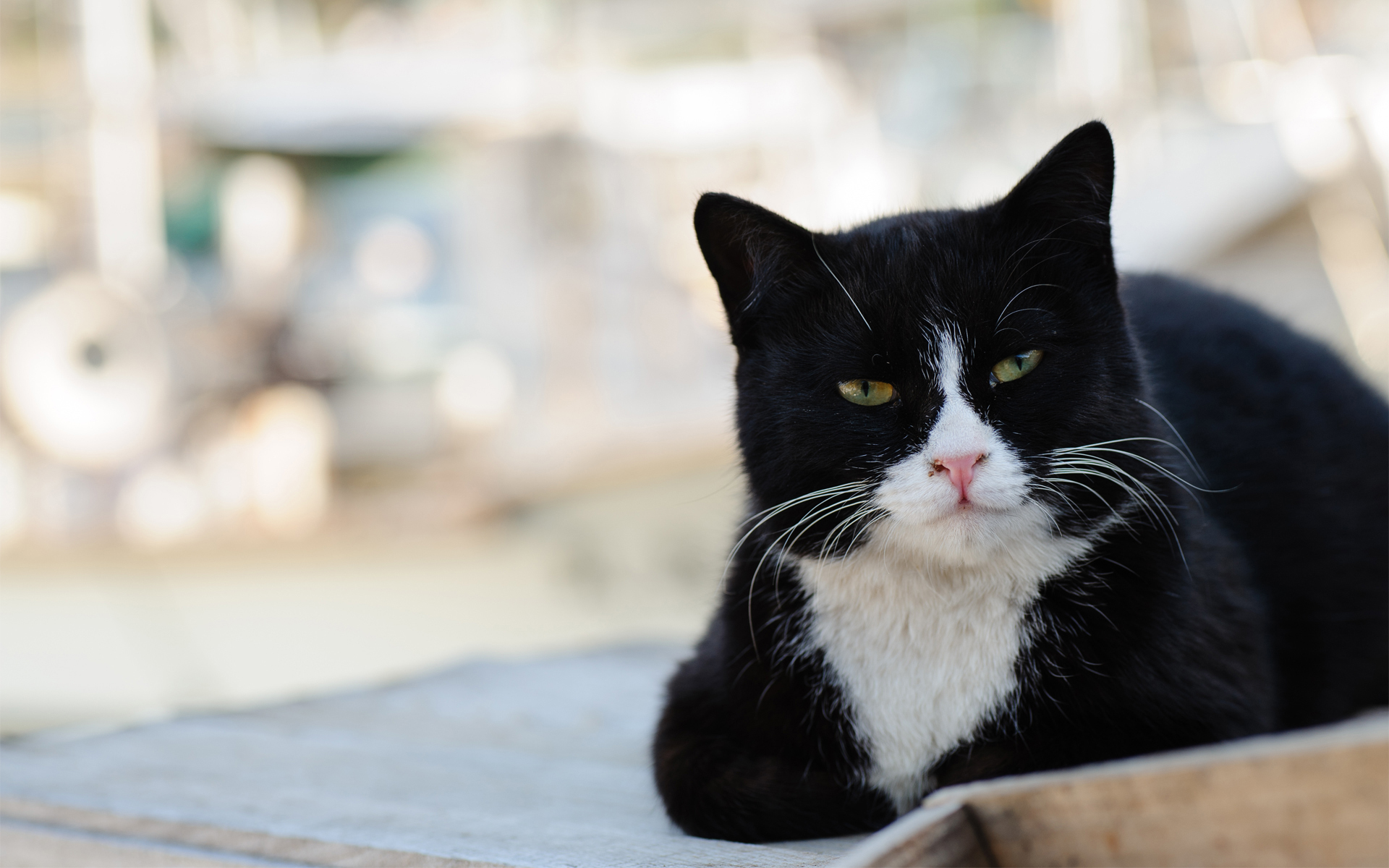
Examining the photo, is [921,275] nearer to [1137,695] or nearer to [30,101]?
[1137,695]

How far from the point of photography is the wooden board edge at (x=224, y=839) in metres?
1.14

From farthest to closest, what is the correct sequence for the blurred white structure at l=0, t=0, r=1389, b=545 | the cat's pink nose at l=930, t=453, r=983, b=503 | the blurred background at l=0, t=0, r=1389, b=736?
the blurred background at l=0, t=0, r=1389, b=736 < the blurred white structure at l=0, t=0, r=1389, b=545 < the cat's pink nose at l=930, t=453, r=983, b=503

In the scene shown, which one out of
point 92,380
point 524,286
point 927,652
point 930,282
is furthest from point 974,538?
point 92,380

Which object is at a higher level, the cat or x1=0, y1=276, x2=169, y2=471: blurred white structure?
x1=0, y1=276, x2=169, y2=471: blurred white structure

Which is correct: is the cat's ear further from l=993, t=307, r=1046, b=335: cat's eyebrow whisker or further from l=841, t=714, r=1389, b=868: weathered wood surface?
l=841, t=714, r=1389, b=868: weathered wood surface

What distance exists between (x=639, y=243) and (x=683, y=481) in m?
1.39

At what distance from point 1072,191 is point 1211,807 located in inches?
27.7

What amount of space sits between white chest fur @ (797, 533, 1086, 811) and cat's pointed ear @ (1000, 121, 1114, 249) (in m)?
0.33

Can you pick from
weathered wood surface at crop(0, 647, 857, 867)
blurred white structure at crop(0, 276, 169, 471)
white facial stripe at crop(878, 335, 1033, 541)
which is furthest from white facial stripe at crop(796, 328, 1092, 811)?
blurred white structure at crop(0, 276, 169, 471)

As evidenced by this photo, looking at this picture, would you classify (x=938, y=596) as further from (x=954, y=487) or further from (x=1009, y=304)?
(x=1009, y=304)

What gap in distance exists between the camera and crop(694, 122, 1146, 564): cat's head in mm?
1112

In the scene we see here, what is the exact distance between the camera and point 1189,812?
72cm

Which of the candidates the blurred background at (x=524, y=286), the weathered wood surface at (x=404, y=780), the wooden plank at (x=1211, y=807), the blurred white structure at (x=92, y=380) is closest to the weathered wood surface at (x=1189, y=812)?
the wooden plank at (x=1211, y=807)

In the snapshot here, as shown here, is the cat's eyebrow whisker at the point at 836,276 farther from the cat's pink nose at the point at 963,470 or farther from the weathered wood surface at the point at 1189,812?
the weathered wood surface at the point at 1189,812
